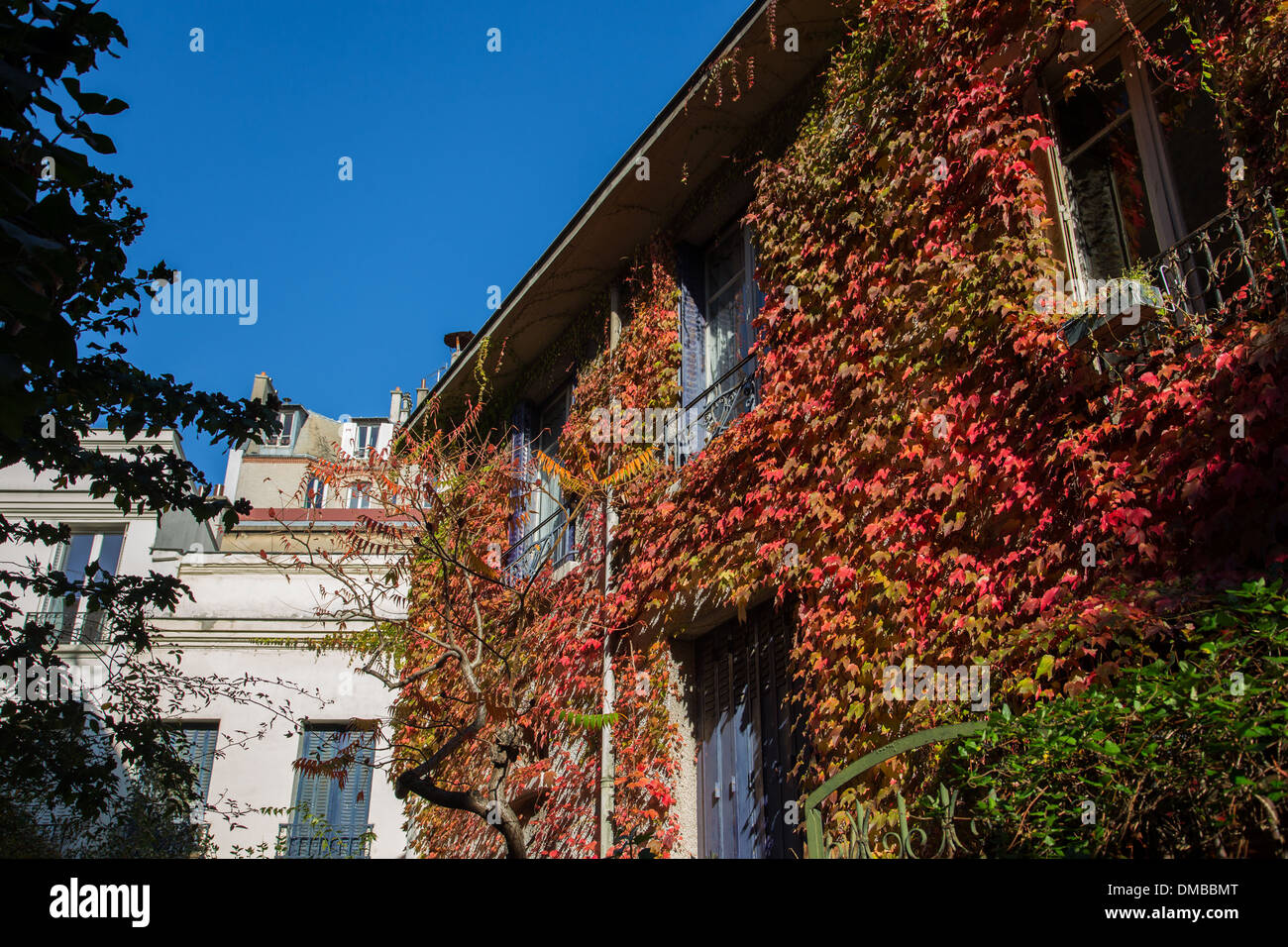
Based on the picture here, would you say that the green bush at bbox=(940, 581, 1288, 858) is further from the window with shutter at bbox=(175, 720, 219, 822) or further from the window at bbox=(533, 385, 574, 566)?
the window with shutter at bbox=(175, 720, 219, 822)

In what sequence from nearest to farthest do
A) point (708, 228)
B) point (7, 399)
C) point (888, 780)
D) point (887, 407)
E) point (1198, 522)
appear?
point (7, 399) → point (1198, 522) → point (888, 780) → point (887, 407) → point (708, 228)

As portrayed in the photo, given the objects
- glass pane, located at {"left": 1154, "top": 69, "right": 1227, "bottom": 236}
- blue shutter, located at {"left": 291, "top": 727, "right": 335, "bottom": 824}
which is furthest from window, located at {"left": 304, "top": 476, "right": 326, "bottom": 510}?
glass pane, located at {"left": 1154, "top": 69, "right": 1227, "bottom": 236}

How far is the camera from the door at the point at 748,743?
23.8 feet

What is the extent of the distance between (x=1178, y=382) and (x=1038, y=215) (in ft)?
4.97

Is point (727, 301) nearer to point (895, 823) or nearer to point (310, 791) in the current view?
point (895, 823)

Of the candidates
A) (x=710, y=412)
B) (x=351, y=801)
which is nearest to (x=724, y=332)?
(x=710, y=412)

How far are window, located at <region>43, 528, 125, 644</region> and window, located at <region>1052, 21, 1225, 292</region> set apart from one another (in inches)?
550

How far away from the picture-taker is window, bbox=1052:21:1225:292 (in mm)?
5902

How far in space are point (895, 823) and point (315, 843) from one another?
989cm

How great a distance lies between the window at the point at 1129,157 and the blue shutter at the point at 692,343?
12.0 ft

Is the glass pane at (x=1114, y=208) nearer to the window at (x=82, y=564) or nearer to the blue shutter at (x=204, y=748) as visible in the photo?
the blue shutter at (x=204, y=748)
